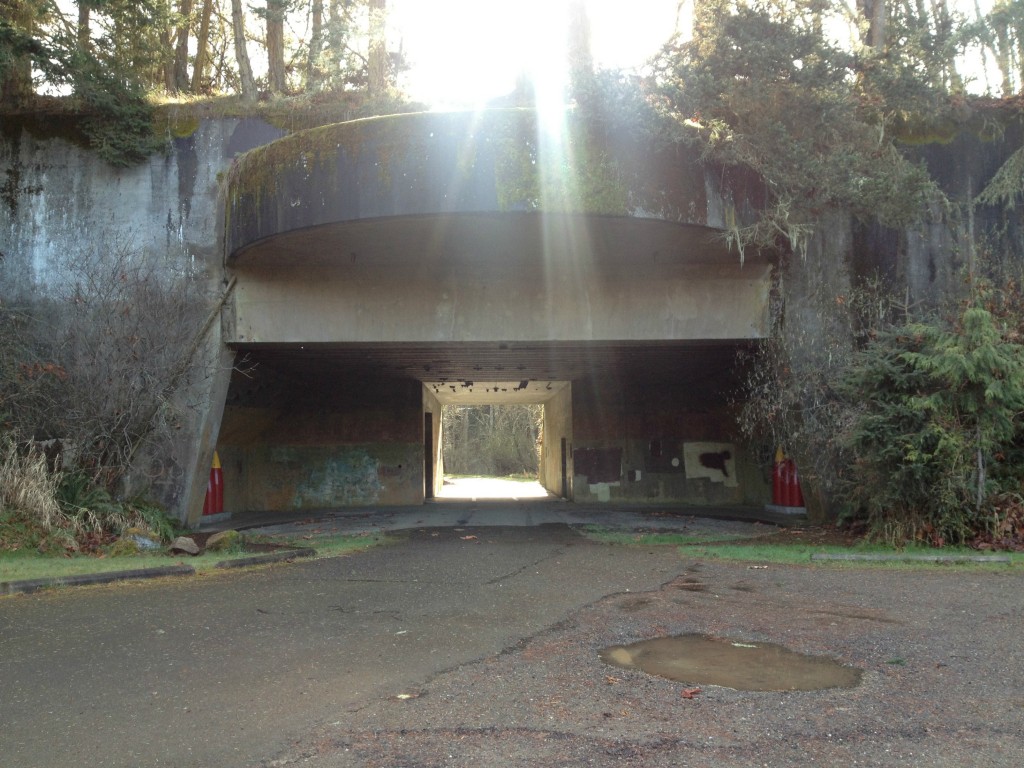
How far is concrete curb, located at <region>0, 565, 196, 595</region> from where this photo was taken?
8.32 meters

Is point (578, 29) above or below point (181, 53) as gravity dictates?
below

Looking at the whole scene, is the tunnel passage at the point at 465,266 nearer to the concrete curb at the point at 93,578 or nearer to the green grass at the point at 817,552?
the green grass at the point at 817,552

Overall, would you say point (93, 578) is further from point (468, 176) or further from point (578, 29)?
point (578, 29)

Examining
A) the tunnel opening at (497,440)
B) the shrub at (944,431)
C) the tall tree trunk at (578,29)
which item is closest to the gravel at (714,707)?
the shrub at (944,431)

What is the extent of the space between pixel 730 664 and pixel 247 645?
127 inches

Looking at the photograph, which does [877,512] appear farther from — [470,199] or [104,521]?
[104,521]

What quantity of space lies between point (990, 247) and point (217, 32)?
714 inches

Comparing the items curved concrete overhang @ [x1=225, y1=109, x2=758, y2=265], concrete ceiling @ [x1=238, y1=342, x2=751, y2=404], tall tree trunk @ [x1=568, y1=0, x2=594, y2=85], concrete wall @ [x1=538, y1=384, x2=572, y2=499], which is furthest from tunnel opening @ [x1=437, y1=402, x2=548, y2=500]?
curved concrete overhang @ [x1=225, y1=109, x2=758, y2=265]

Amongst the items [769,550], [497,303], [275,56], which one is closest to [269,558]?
[497,303]

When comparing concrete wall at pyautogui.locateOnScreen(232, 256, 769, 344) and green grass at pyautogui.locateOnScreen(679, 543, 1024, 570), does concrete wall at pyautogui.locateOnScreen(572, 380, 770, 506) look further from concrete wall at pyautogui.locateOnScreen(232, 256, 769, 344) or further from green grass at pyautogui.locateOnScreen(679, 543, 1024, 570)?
green grass at pyautogui.locateOnScreen(679, 543, 1024, 570)

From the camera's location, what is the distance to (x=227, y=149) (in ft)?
47.0

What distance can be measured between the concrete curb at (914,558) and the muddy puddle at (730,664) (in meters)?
4.86

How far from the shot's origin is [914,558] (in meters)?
10.1

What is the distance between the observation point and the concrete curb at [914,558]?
9.88m
